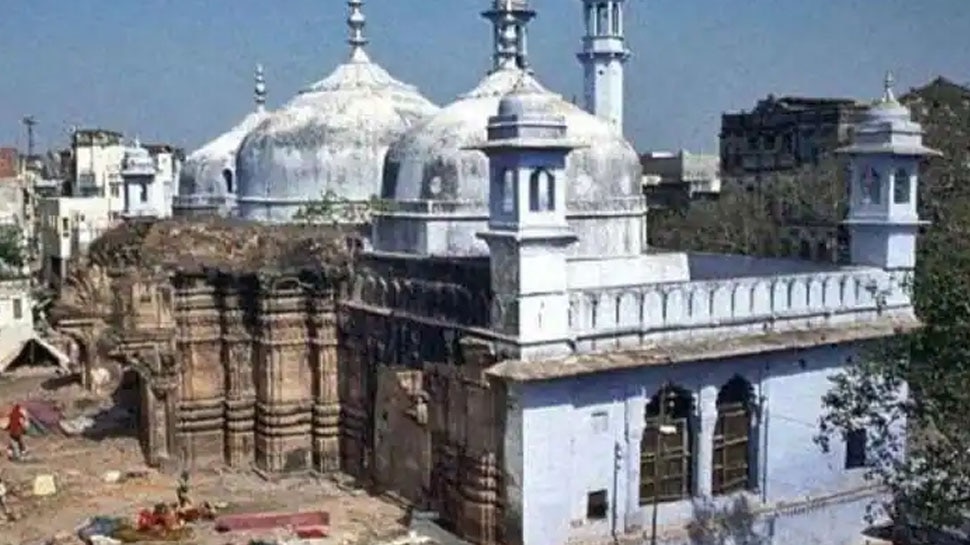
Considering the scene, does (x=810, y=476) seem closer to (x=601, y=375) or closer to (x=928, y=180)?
(x=601, y=375)

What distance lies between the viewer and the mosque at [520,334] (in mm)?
13117

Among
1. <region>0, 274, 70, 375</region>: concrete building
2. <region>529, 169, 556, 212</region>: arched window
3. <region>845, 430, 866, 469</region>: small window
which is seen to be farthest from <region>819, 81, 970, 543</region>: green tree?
<region>0, 274, 70, 375</region>: concrete building

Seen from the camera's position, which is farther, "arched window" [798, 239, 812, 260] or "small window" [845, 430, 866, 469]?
"arched window" [798, 239, 812, 260]

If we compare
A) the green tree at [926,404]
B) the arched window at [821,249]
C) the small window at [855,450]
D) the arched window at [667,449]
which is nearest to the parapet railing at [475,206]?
the arched window at [667,449]

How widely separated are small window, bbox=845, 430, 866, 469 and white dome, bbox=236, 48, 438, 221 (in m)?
8.29

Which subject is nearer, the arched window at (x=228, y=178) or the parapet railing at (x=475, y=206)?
the parapet railing at (x=475, y=206)

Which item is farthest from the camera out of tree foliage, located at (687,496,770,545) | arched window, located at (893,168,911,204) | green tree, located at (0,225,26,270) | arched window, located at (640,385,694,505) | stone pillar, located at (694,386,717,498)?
green tree, located at (0,225,26,270)

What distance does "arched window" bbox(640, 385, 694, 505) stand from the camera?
550 inches

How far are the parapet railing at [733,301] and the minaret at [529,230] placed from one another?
1.18 feet

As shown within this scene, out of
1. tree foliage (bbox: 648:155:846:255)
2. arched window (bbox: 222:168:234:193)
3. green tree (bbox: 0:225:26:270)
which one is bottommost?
green tree (bbox: 0:225:26:270)

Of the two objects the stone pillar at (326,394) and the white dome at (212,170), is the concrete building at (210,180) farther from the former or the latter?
the stone pillar at (326,394)

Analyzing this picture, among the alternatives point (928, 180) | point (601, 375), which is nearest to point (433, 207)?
point (601, 375)

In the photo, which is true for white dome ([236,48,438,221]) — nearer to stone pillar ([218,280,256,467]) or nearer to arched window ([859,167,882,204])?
stone pillar ([218,280,256,467])

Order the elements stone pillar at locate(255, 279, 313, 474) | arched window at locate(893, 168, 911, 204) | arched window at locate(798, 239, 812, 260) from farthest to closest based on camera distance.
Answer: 1. arched window at locate(798, 239, 812, 260)
2. stone pillar at locate(255, 279, 313, 474)
3. arched window at locate(893, 168, 911, 204)
